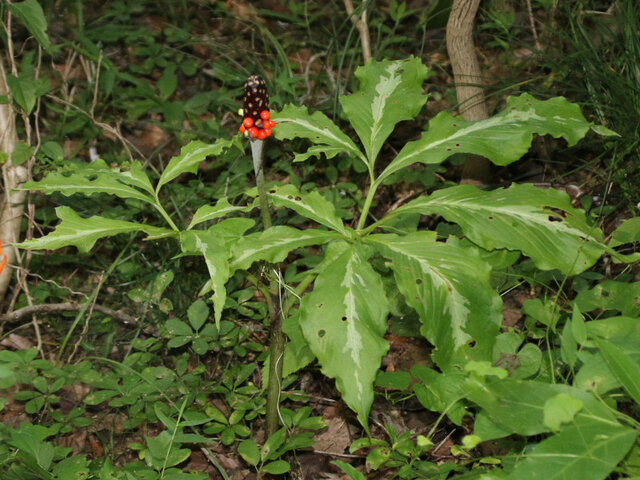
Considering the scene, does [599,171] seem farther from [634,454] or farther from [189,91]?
[189,91]

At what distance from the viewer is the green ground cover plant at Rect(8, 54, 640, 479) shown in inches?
59.8

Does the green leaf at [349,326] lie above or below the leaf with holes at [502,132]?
below

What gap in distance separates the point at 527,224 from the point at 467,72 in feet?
4.53

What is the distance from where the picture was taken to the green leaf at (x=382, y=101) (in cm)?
205

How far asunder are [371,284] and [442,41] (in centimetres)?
264

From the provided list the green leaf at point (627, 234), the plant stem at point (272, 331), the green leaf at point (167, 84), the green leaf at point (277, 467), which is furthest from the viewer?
the green leaf at point (167, 84)

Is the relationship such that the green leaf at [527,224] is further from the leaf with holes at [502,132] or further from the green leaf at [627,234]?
the green leaf at [627,234]

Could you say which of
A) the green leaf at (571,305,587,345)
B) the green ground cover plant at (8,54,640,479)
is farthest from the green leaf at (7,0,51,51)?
the green leaf at (571,305,587,345)

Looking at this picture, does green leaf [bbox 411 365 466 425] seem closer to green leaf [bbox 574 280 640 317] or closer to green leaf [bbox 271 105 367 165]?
green leaf [bbox 574 280 640 317]

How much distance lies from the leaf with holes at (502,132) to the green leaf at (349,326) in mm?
445

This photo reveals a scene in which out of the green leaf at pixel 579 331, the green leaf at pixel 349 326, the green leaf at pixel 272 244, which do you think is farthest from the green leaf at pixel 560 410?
the green leaf at pixel 272 244

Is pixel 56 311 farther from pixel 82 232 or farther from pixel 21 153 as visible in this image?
pixel 82 232

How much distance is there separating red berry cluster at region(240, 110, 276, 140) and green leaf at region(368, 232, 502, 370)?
54 cm

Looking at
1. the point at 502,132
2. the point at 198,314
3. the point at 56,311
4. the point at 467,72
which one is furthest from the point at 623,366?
the point at 56,311
